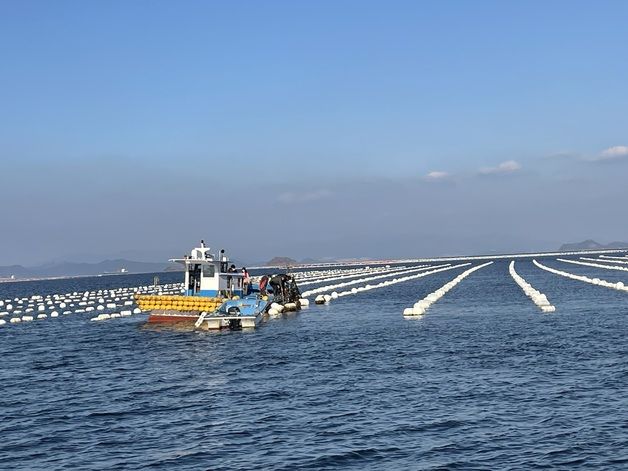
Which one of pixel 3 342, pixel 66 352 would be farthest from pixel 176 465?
pixel 3 342

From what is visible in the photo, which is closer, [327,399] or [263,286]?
[327,399]

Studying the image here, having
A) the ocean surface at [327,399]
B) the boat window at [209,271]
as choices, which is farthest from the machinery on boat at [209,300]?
the ocean surface at [327,399]

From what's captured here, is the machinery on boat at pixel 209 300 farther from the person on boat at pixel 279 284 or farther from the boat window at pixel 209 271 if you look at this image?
the person on boat at pixel 279 284

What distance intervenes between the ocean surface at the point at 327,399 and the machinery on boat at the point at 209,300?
298 centimetres

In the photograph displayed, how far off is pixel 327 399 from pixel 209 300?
33481 mm

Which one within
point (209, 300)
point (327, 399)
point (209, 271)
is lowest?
point (327, 399)

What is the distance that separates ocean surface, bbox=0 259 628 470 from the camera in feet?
75.0

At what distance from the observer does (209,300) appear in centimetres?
6294

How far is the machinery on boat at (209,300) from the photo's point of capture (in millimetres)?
61031

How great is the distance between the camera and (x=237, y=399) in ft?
104

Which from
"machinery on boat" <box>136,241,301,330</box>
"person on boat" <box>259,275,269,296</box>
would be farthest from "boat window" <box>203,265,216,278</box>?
"person on boat" <box>259,275,269,296</box>

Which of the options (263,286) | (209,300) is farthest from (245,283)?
(209,300)

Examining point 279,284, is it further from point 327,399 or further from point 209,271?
point 327,399

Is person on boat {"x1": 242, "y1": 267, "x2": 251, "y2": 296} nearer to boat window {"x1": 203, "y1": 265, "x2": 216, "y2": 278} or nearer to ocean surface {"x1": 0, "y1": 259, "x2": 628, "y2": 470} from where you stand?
boat window {"x1": 203, "y1": 265, "x2": 216, "y2": 278}
